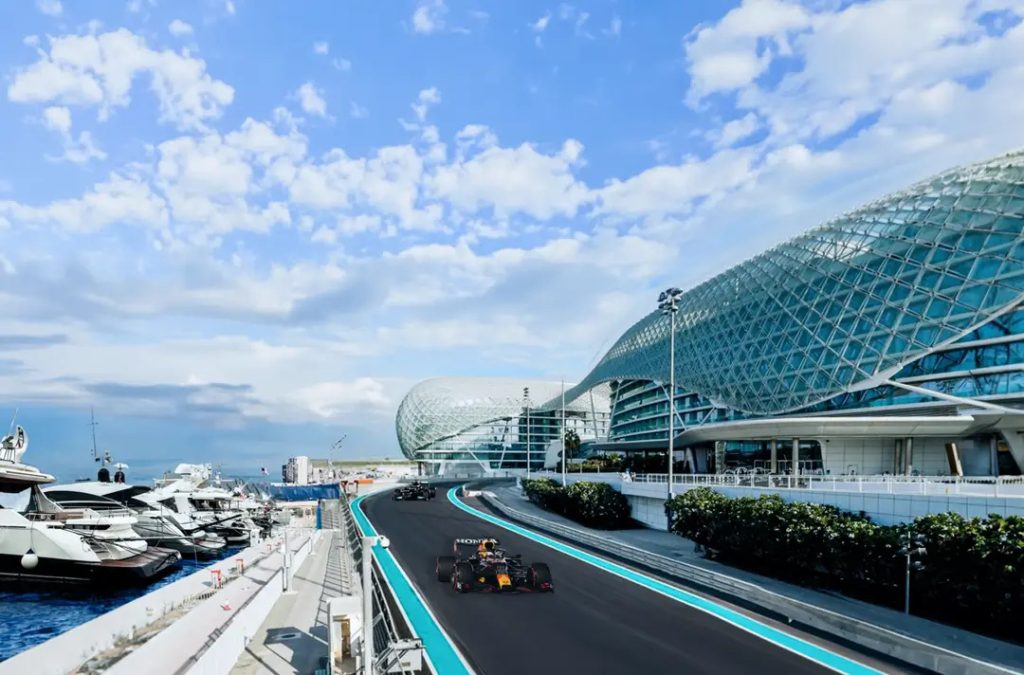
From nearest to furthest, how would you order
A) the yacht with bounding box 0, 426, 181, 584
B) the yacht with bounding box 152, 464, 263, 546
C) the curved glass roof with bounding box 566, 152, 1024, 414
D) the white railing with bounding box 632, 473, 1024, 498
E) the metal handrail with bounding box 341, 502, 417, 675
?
the metal handrail with bounding box 341, 502, 417, 675 → the white railing with bounding box 632, 473, 1024, 498 → the yacht with bounding box 0, 426, 181, 584 → the curved glass roof with bounding box 566, 152, 1024, 414 → the yacht with bounding box 152, 464, 263, 546

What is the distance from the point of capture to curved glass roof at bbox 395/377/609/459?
5625 inches

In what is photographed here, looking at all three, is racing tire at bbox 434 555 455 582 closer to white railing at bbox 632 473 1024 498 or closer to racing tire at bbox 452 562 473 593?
racing tire at bbox 452 562 473 593

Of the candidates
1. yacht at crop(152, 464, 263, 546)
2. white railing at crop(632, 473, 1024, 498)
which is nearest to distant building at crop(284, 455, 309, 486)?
yacht at crop(152, 464, 263, 546)

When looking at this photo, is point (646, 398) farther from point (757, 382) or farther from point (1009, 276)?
point (1009, 276)

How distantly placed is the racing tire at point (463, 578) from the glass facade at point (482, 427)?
118 m

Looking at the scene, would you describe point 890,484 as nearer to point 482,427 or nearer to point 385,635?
point 385,635

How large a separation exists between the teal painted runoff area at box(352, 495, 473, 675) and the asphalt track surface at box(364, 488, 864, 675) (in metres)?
0.30

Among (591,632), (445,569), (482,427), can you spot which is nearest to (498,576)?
(445,569)

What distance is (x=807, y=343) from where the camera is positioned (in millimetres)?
49969

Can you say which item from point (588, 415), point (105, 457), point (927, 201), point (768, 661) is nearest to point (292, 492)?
point (105, 457)

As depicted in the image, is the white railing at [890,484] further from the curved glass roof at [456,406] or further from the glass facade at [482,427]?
the glass facade at [482,427]

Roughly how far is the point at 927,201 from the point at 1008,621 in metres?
38.7

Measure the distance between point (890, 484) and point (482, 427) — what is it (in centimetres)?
12354

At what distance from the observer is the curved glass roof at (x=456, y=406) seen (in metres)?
143
